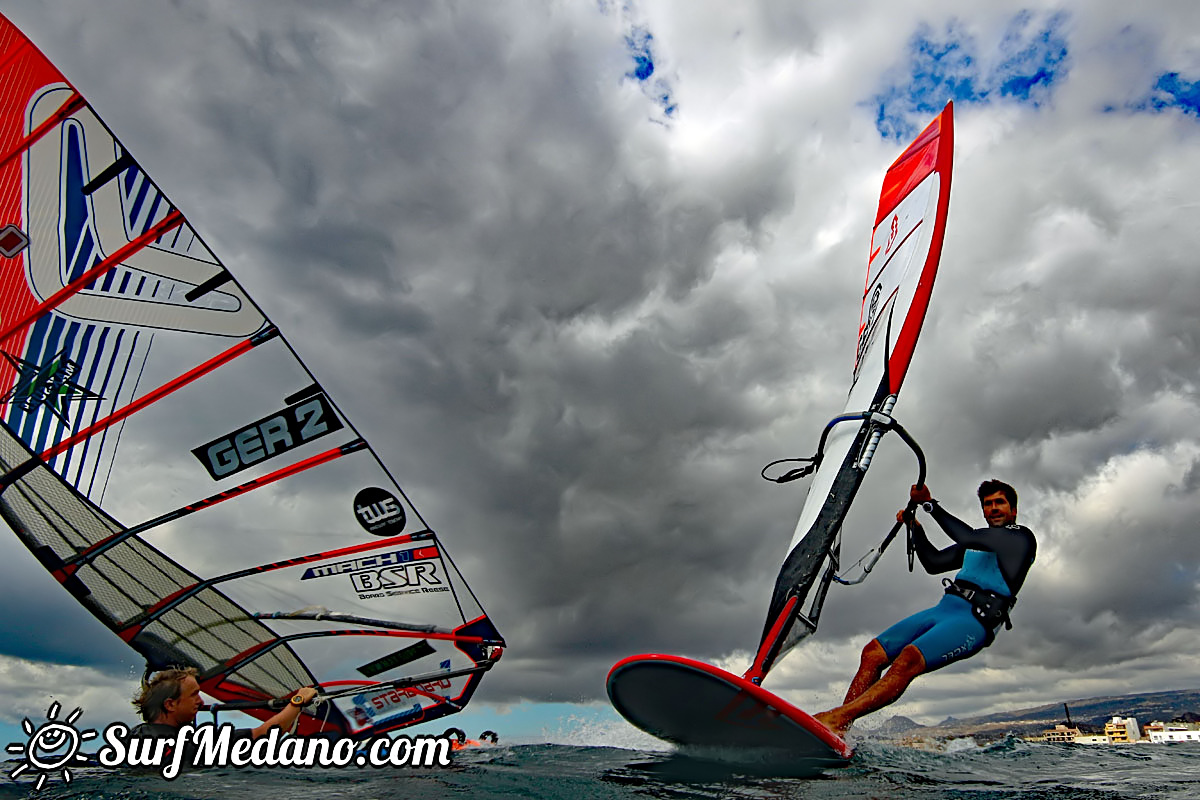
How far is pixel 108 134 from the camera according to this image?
697cm

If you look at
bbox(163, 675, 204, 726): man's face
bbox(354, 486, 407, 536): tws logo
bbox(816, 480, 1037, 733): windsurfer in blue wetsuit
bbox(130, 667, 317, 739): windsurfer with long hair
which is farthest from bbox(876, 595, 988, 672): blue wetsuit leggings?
bbox(354, 486, 407, 536): tws logo

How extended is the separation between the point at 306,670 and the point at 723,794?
256 inches

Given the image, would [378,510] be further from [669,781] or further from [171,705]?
[669,781]

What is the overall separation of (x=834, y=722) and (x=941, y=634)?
995 mm

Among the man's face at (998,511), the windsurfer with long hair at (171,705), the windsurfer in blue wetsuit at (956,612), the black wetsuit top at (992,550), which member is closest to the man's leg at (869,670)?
the windsurfer in blue wetsuit at (956,612)

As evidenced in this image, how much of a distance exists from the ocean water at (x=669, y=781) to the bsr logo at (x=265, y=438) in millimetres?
3462

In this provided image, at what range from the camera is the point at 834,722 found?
4.79 m

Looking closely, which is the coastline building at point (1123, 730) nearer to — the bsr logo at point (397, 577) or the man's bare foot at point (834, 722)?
the man's bare foot at point (834, 722)

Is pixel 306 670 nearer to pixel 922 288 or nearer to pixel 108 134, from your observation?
pixel 108 134

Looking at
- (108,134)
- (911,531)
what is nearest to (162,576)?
(108,134)

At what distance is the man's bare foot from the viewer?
15.6ft

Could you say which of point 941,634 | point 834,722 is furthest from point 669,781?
point 941,634

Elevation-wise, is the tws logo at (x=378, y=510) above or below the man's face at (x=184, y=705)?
above

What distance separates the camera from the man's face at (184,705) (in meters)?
4.19
